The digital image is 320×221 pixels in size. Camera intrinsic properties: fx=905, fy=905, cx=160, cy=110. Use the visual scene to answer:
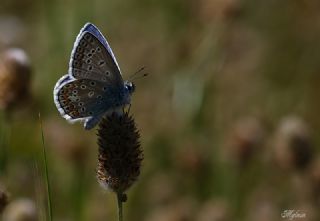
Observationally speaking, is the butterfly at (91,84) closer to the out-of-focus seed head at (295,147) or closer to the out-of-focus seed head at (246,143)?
the out-of-focus seed head at (295,147)

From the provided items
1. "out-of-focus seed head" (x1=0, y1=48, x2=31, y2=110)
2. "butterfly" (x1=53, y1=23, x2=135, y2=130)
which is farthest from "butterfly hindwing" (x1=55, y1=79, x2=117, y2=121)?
"out-of-focus seed head" (x1=0, y1=48, x2=31, y2=110)

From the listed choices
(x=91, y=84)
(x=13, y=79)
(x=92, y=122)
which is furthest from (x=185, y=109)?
(x=92, y=122)

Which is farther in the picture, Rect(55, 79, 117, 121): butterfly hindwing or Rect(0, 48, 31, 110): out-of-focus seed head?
Rect(0, 48, 31, 110): out-of-focus seed head

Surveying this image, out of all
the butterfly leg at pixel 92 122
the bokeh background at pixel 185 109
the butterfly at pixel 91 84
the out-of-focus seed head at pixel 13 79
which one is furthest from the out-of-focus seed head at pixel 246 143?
the butterfly leg at pixel 92 122

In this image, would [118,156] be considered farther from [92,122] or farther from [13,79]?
[13,79]

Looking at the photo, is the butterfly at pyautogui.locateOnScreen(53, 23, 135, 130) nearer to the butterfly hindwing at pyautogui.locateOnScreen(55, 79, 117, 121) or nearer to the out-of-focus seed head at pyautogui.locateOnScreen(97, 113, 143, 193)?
the butterfly hindwing at pyautogui.locateOnScreen(55, 79, 117, 121)

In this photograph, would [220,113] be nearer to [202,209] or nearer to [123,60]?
[123,60]

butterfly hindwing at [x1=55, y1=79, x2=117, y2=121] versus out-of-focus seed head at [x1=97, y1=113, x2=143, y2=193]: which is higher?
butterfly hindwing at [x1=55, y1=79, x2=117, y2=121]
